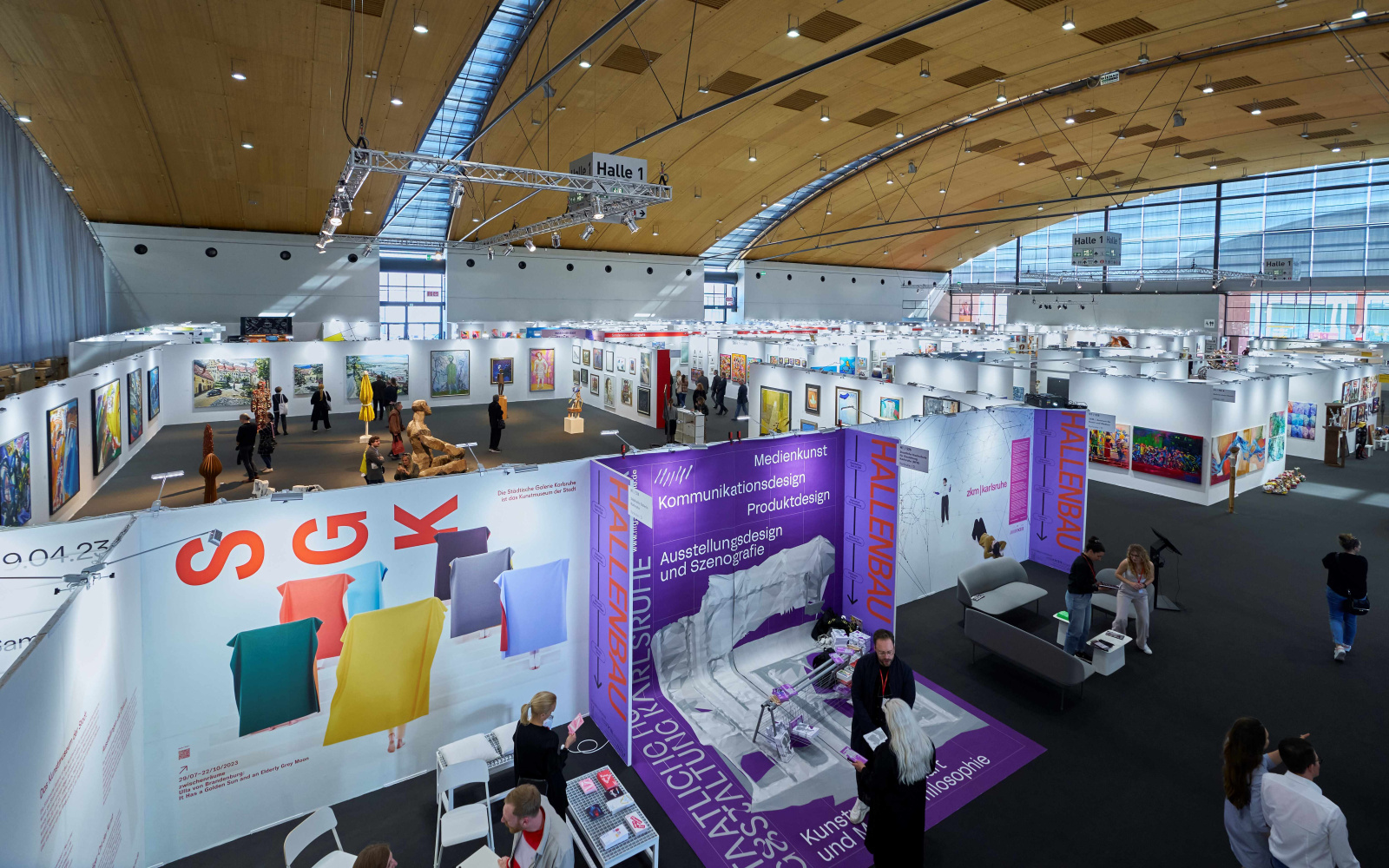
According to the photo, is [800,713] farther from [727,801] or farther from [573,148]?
[573,148]

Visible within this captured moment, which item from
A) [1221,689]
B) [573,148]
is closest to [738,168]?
[573,148]

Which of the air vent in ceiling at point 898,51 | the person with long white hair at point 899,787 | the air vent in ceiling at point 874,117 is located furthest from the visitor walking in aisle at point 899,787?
the air vent in ceiling at point 874,117

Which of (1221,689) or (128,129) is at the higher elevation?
(128,129)

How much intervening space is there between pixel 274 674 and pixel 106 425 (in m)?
9.72

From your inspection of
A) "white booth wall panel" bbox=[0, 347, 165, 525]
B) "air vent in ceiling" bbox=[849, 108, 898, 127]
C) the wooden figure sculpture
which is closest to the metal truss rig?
"white booth wall panel" bbox=[0, 347, 165, 525]

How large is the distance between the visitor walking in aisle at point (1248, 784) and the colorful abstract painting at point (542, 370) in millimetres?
20398

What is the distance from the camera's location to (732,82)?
1695 centimetres

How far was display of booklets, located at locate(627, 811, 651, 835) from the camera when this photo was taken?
3930 millimetres

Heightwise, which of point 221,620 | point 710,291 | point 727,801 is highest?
point 710,291

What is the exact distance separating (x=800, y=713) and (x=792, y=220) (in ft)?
101

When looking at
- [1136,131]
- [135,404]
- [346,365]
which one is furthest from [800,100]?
[135,404]

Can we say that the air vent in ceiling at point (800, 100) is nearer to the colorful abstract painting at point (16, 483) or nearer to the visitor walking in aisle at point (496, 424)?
the visitor walking in aisle at point (496, 424)

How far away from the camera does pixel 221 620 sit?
4.08 meters

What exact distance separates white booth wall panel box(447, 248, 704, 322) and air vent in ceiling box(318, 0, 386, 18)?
16.2 metres
